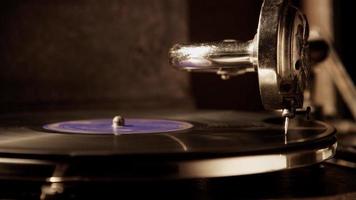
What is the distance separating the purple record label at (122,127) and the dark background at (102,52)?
0.78 m

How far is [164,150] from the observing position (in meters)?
0.74

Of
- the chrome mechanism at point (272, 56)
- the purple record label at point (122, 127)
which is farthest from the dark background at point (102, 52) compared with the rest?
the chrome mechanism at point (272, 56)

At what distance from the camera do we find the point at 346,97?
1.96m

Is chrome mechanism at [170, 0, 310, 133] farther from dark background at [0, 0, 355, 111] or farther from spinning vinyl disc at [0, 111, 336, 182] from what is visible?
dark background at [0, 0, 355, 111]

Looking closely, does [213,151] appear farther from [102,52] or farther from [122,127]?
[102,52]

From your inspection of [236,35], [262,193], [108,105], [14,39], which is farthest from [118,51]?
[262,193]

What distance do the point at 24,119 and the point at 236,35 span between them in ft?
4.47

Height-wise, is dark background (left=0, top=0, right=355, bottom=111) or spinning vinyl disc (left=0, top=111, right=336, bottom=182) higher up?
dark background (left=0, top=0, right=355, bottom=111)

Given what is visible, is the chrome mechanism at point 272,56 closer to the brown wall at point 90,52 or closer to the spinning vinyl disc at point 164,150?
the spinning vinyl disc at point 164,150

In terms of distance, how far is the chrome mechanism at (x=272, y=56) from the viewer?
33.6 inches

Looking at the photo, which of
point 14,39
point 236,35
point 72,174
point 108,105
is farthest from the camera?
point 236,35

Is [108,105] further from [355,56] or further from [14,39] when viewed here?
A: [355,56]

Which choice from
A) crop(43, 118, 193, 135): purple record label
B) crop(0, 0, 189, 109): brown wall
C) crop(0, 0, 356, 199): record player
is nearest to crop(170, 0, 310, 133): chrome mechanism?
crop(0, 0, 356, 199): record player

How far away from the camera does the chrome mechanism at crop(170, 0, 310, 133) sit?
85 centimetres
